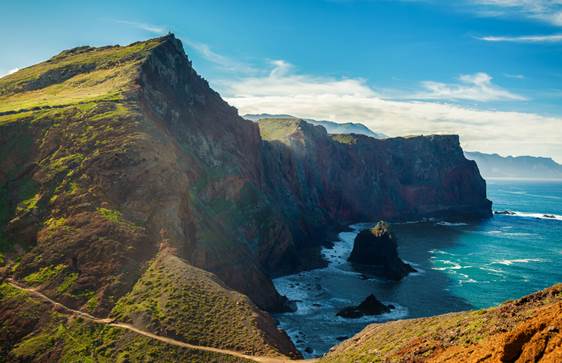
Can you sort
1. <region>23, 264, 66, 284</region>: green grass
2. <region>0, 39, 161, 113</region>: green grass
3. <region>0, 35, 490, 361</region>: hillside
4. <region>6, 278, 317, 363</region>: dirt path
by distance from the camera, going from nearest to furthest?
<region>6, 278, 317, 363</region>: dirt path, <region>0, 35, 490, 361</region>: hillside, <region>23, 264, 66, 284</region>: green grass, <region>0, 39, 161, 113</region>: green grass

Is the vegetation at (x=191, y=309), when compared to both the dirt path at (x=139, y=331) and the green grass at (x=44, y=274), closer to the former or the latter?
the dirt path at (x=139, y=331)

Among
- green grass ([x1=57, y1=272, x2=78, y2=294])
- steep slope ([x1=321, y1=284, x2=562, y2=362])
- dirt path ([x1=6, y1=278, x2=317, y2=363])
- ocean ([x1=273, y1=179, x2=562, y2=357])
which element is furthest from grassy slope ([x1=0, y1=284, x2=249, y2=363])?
ocean ([x1=273, y1=179, x2=562, y2=357])

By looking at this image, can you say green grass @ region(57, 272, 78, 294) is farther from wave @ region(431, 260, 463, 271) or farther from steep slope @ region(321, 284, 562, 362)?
wave @ region(431, 260, 463, 271)

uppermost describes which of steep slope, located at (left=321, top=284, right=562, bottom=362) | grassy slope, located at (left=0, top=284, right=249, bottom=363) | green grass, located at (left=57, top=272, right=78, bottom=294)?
steep slope, located at (left=321, top=284, right=562, bottom=362)

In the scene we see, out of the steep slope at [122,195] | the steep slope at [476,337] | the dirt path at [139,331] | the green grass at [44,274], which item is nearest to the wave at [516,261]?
the steep slope at [122,195]

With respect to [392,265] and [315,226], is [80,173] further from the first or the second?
[315,226]

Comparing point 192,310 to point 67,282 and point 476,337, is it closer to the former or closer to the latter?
point 67,282

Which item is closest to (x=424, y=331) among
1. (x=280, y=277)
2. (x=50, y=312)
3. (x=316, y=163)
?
(x=50, y=312)
